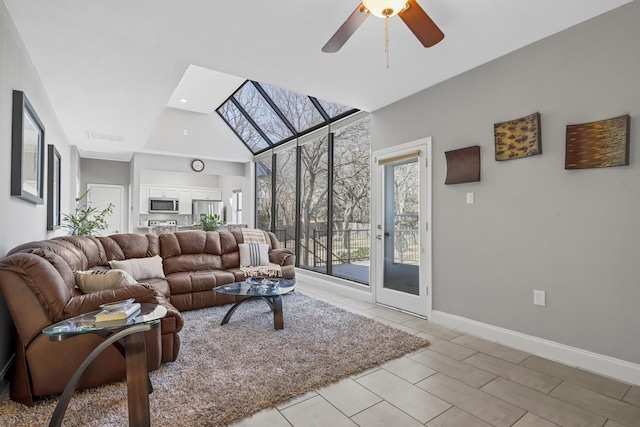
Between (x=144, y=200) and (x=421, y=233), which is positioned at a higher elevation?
(x=144, y=200)

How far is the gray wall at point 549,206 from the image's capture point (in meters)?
2.24

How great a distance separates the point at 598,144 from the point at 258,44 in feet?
9.07

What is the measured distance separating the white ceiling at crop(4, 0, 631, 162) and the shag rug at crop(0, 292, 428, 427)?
2581mm

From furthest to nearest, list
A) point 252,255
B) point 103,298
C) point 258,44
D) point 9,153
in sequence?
point 252,255, point 258,44, point 9,153, point 103,298

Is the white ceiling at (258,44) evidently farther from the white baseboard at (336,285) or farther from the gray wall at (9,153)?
the white baseboard at (336,285)

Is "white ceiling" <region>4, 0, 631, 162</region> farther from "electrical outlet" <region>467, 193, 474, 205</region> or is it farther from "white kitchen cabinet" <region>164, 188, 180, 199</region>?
"white kitchen cabinet" <region>164, 188, 180, 199</region>

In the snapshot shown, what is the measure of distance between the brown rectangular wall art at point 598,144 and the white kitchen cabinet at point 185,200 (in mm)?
8905

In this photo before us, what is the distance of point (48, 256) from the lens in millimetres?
2162

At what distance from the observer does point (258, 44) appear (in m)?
2.74

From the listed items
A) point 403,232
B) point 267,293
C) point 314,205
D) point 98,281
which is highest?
point 314,205

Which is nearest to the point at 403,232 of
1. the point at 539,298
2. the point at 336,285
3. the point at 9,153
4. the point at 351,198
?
the point at 351,198

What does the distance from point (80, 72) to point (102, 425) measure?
336 centimetres

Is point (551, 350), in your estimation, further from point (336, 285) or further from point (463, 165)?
point (336, 285)

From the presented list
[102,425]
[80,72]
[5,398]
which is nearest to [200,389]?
[102,425]
